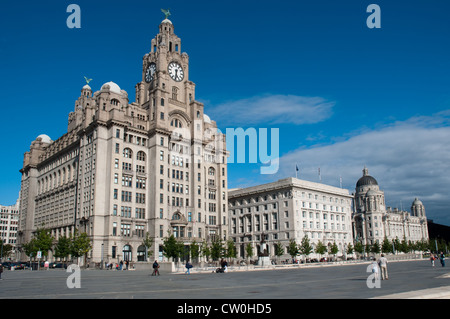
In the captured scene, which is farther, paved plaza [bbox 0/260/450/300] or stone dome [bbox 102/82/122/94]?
stone dome [bbox 102/82/122/94]

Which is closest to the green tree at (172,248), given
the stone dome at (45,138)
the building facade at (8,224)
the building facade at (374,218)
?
the stone dome at (45,138)

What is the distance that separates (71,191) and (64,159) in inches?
469

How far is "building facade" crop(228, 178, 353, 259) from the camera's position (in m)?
104

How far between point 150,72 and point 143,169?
2697 cm

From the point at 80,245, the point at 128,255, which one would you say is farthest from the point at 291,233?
the point at 80,245

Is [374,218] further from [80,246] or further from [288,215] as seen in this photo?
[80,246]

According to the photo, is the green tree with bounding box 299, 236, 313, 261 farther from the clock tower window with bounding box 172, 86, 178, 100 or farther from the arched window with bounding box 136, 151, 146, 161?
the clock tower window with bounding box 172, 86, 178, 100

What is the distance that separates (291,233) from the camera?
334 ft

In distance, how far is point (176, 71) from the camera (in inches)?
3821

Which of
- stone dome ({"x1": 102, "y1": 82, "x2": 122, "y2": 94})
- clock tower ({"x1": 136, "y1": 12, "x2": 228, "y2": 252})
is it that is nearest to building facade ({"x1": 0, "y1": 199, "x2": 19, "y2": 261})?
stone dome ({"x1": 102, "y1": 82, "x2": 122, "y2": 94})

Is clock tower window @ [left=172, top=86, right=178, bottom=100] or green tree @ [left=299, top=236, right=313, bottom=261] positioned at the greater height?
clock tower window @ [left=172, top=86, right=178, bottom=100]

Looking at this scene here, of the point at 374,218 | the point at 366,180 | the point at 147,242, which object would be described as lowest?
the point at 147,242

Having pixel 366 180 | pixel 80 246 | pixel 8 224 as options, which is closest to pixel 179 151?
pixel 80 246

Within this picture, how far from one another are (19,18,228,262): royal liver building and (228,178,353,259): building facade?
17.1 meters
